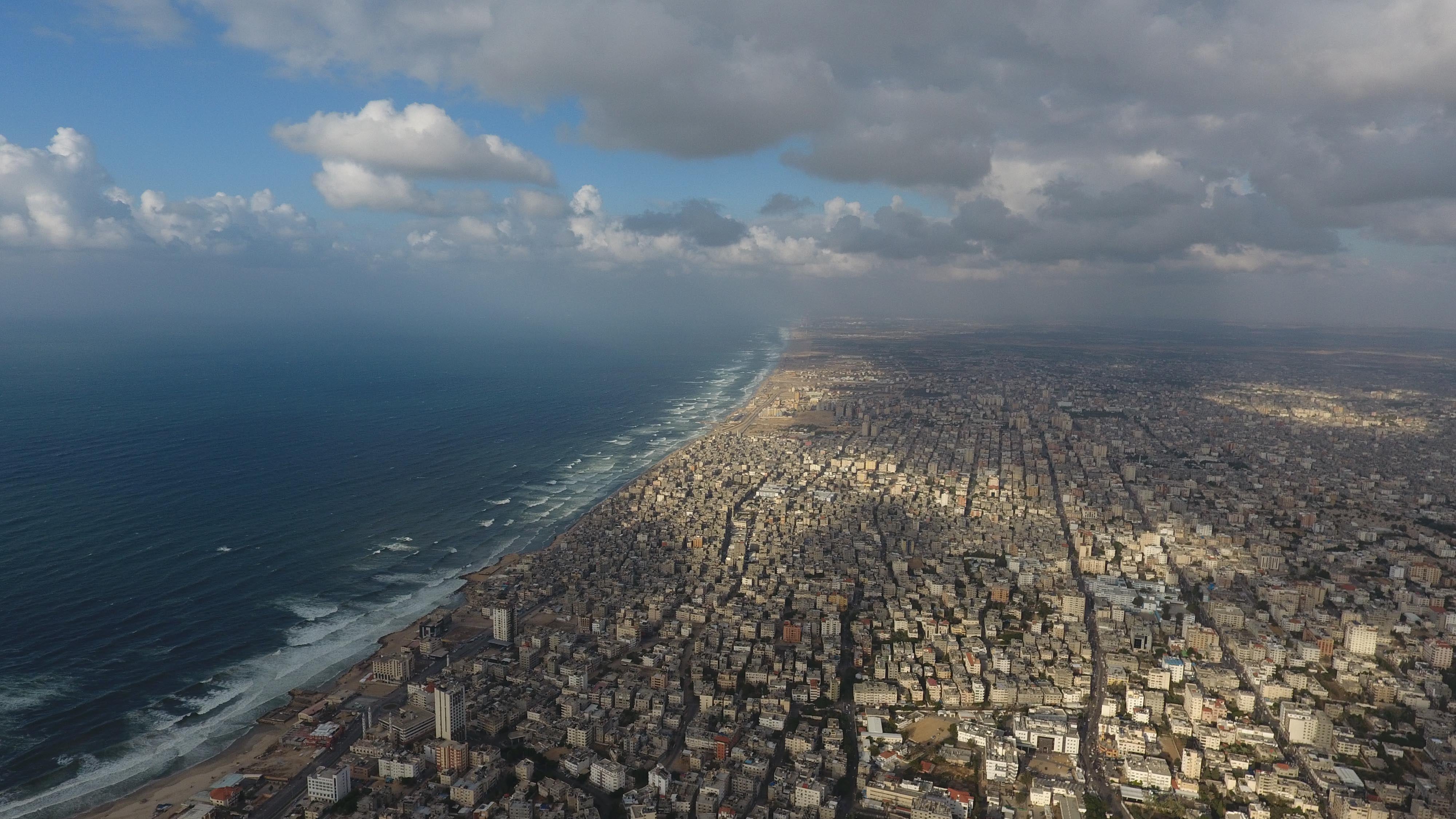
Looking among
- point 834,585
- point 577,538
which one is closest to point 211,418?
point 577,538

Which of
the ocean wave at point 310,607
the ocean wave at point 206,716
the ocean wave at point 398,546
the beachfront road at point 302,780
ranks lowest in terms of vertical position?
the beachfront road at point 302,780

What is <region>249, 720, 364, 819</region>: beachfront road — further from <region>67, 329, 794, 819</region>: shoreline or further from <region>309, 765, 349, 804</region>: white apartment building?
<region>67, 329, 794, 819</region>: shoreline

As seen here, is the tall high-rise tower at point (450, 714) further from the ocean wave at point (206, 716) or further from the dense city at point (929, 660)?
the ocean wave at point (206, 716)

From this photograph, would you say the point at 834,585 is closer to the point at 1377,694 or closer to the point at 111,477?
the point at 1377,694

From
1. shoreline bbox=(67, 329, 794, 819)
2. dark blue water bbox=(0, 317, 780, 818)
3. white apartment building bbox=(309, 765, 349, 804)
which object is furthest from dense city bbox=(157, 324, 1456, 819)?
dark blue water bbox=(0, 317, 780, 818)

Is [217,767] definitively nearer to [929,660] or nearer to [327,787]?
[327,787]

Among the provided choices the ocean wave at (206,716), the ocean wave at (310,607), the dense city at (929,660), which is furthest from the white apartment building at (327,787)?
the ocean wave at (310,607)
